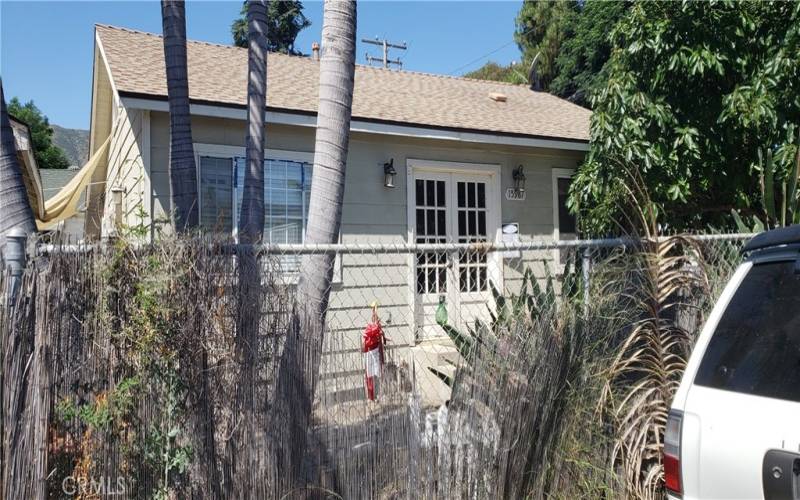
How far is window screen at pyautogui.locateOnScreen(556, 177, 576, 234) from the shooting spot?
1048cm

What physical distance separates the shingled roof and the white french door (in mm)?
910

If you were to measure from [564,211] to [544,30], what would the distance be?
1971 centimetres

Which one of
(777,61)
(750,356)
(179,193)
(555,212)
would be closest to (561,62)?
(555,212)

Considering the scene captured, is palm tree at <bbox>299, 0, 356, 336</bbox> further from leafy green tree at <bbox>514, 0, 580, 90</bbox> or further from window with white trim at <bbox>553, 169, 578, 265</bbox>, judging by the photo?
leafy green tree at <bbox>514, 0, 580, 90</bbox>

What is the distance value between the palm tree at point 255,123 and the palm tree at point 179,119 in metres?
0.43

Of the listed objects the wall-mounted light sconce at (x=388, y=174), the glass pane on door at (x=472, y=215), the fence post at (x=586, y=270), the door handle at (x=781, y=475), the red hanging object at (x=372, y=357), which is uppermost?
the wall-mounted light sconce at (x=388, y=174)

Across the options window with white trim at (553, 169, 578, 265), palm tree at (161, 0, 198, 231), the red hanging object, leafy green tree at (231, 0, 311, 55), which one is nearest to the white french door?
window with white trim at (553, 169, 578, 265)

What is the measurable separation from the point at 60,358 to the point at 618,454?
3232mm

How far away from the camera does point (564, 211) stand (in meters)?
10.6

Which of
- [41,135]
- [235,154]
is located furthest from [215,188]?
[41,135]

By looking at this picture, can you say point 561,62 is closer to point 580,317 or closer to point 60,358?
point 580,317

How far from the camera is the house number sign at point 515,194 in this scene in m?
9.91

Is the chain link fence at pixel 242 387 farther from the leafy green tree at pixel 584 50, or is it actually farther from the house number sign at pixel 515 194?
the leafy green tree at pixel 584 50

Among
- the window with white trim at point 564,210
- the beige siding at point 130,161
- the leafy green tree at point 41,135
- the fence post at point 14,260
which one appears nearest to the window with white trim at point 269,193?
the beige siding at point 130,161
